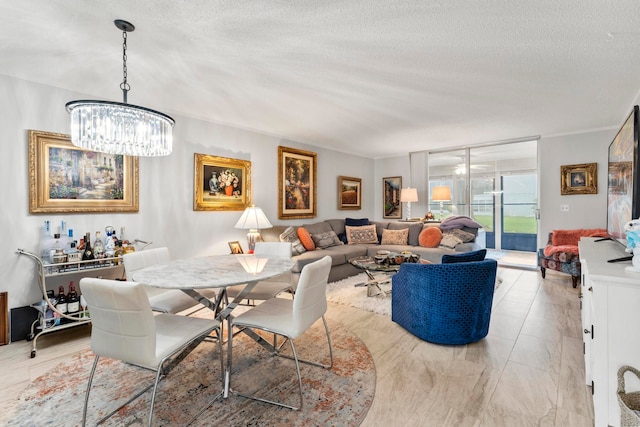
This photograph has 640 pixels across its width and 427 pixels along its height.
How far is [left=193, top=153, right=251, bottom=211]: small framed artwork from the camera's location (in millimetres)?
4027

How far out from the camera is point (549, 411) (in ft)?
5.63

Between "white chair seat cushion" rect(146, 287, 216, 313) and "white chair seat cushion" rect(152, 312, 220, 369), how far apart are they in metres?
0.33

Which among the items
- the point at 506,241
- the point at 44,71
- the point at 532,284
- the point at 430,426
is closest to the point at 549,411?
the point at 430,426

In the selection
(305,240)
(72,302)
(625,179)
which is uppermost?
(625,179)

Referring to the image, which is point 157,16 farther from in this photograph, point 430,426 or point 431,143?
point 431,143

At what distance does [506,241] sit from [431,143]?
2.83 metres

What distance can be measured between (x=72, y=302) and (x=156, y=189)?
146cm

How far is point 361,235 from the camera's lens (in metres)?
5.74

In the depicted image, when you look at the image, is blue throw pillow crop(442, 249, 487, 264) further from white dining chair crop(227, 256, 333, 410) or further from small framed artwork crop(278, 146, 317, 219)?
small framed artwork crop(278, 146, 317, 219)

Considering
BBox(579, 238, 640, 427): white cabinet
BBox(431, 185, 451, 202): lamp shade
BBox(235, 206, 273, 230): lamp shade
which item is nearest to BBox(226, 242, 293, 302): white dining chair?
BBox(235, 206, 273, 230): lamp shade

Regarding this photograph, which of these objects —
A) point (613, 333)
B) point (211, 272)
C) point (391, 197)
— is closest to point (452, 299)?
point (613, 333)

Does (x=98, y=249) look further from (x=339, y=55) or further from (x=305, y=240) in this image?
(x=339, y=55)

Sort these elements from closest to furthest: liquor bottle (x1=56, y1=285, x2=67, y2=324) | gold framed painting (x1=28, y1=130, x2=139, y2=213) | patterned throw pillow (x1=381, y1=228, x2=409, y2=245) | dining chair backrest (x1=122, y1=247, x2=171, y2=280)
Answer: dining chair backrest (x1=122, y1=247, x2=171, y2=280), liquor bottle (x1=56, y1=285, x2=67, y2=324), gold framed painting (x1=28, y1=130, x2=139, y2=213), patterned throw pillow (x1=381, y1=228, x2=409, y2=245)

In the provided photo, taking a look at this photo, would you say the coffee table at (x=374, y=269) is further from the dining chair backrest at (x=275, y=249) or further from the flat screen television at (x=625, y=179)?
the flat screen television at (x=625, y=179)
